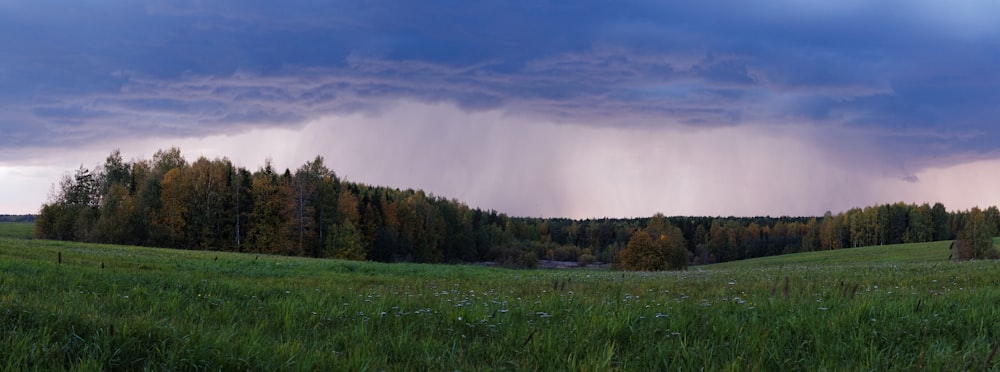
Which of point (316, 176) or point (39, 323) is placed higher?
point (316, 176)

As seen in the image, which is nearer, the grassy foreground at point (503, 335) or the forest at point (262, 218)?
the grassy foreground at point (503, 335)

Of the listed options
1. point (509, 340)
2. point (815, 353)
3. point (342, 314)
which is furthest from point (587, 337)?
point (342, 314)

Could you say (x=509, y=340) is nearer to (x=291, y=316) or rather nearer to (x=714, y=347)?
(x=714, y=347)

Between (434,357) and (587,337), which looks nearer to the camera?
(434,357)

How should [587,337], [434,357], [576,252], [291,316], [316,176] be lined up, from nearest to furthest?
[434,357]
[587,337]
[291,316]
[316,176]
[576,252]

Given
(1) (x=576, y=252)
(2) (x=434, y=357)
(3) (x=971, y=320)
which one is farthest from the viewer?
(1) (x=576, y=252)

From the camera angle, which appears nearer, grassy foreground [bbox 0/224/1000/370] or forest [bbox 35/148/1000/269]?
grassy foreground [bbox 0/224/1000/370]

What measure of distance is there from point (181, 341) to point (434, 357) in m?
2.09

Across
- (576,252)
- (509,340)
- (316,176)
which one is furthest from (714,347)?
(576,252)

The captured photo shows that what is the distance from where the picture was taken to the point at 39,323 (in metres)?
5.27

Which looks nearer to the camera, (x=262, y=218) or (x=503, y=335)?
(x=503, y=335)

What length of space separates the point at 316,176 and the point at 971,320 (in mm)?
89651

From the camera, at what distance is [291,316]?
6.91 m

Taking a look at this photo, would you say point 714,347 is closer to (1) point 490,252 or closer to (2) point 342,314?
(2) point 342,314
